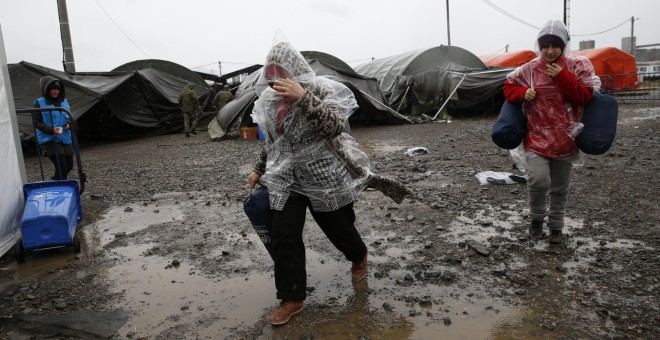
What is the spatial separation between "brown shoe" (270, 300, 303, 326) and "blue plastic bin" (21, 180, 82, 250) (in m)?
2.30

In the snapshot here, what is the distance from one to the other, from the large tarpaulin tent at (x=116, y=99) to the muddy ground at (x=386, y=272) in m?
7.60

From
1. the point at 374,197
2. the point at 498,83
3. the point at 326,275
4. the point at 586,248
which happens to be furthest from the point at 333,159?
the point at 498,83

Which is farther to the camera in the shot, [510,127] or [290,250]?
[510,127]

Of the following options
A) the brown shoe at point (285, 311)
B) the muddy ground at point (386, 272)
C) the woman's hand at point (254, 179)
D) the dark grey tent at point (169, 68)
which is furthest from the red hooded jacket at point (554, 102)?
the dark grey tent at point (169, 68)

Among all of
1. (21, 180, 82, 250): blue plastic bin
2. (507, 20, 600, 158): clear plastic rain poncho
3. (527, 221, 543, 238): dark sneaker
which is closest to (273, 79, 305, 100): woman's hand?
(507, 20, 600, 158): clear plastic rain poncho

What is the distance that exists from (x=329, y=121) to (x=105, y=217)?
3926 millimetres

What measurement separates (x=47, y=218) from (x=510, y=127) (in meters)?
3.90

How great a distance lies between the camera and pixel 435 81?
16.5m

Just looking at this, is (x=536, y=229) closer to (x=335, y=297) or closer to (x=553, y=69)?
(x=553, y=69)

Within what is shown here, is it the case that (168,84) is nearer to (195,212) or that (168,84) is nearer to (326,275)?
(195,212)

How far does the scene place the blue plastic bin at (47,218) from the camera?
381cm

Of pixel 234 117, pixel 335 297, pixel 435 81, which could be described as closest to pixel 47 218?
pixel 335 297

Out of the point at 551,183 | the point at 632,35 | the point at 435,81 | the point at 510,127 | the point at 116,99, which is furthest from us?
the point at 632,35

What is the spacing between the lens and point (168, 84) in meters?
16.7
